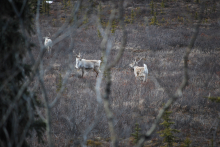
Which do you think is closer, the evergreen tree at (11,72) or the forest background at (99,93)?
the forest background at (99,93)

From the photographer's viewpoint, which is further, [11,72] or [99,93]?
Result: [11,72]

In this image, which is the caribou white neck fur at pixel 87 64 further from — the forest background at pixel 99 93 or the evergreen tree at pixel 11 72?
the evergreen tree at pixel 11 72

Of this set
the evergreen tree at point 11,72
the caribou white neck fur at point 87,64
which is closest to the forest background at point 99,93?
the evergreen tree at point 11,72

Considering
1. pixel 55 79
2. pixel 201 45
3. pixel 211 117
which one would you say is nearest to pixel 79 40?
pixel 55 79

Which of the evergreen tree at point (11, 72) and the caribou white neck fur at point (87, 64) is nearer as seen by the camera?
the evergreen tree at point (11, 72)

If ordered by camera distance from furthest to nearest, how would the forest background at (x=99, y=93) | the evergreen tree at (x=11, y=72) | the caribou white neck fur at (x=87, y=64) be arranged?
1. the caribou white neck fur at (x=87, y=64)
2. the evergreen tree at (x=11, y=72)
3. the forest background at (x=99, y=93)

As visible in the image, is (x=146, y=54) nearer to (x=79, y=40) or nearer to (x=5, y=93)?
(x=79, y=40)

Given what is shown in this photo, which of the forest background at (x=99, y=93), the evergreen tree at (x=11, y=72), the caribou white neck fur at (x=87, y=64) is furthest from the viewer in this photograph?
the caribou white neck fur at (x=87, y=64)

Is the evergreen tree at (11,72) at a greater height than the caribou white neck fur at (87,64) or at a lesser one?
greater

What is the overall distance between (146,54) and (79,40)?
708 cm

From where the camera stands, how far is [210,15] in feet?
97.7

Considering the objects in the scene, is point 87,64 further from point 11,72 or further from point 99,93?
point 99,93

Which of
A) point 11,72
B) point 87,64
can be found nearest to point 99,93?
point 11,72

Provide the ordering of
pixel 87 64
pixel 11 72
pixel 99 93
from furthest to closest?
pixel 87 64 < pixel 11 72 < pixel 99 93
